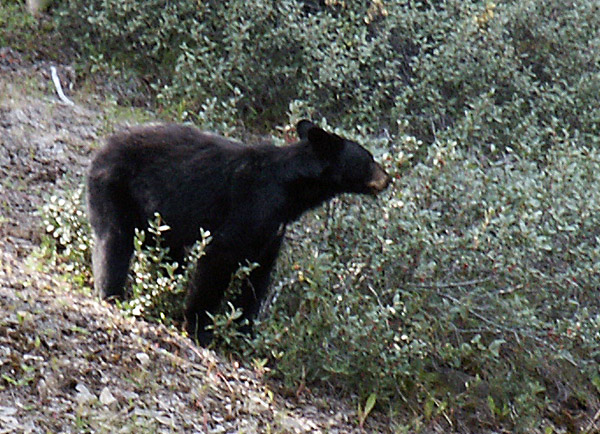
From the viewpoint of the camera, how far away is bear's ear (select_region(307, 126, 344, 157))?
7.25 m

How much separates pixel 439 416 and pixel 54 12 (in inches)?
278

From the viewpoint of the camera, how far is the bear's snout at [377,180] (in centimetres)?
757

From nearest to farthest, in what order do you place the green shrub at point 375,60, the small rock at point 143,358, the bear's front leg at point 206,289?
the small rock at point 143,358 < the bear's front leg at point 206,289 < the green shrub at point 375,60

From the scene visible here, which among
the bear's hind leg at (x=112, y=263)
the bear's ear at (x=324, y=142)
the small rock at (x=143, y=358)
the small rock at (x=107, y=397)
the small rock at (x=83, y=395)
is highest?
the bear's ear at (x=324, y=142)

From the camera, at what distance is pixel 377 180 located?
7590mm

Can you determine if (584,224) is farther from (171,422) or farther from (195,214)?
(171,422)

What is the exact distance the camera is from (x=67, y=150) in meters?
9.45

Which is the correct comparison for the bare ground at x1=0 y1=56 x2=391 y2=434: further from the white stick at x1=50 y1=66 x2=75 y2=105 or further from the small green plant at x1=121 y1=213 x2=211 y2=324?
the white stick at x1=50 y1=66 x2=75 y2=105

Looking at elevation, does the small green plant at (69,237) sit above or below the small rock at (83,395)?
above

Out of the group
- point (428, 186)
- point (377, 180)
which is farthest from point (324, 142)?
point (428, 186)

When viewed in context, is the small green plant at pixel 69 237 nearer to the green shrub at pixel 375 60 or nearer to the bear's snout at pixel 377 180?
the bear's snout at pixel 377 180

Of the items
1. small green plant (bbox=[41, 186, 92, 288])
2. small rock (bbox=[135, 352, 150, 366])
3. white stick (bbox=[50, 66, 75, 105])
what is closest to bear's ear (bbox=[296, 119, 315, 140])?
small green plant (bbox=[41, 186, 92, 288])

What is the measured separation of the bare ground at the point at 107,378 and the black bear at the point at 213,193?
0.43m

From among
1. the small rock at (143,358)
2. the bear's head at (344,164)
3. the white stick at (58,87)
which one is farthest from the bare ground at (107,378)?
the white stick at (58,87)
